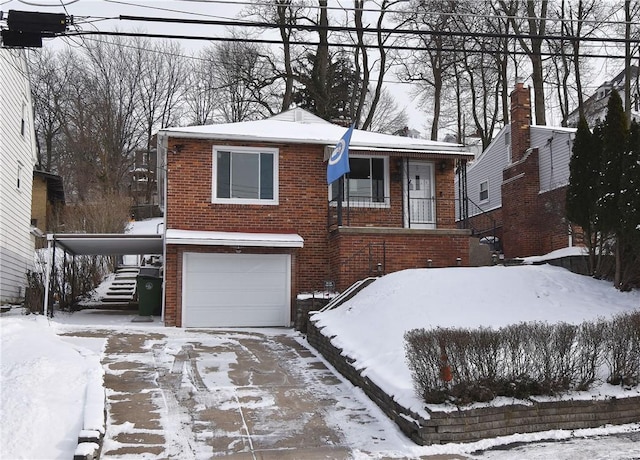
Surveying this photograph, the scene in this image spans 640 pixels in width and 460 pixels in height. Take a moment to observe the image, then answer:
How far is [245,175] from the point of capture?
15.5m

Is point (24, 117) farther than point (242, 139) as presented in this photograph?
Yes

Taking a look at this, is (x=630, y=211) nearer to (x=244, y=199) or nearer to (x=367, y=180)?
(x=367, y=180)

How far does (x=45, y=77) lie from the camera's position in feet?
119

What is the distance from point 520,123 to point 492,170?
Answer: 11.3ft

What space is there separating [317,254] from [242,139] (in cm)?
360

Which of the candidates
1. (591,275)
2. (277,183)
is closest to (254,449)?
(591,275)

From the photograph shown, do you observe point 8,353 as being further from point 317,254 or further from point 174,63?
point 174,63

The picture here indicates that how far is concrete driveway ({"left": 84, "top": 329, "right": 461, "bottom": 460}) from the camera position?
6.25 meters

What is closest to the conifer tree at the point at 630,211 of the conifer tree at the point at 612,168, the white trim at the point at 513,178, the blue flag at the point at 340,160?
the conifer tree at the point at 612,168

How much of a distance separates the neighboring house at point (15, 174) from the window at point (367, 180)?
10052 millimetres

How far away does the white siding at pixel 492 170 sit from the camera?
24.9m

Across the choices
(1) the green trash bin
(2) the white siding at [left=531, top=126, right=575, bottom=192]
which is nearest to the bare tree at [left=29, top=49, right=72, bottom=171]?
(1) the green trash bin

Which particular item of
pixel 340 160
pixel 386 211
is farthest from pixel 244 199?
pixel 386 211

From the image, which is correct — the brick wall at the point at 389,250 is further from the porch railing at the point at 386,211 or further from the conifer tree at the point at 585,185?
the conifer tree at the point at 585,185
